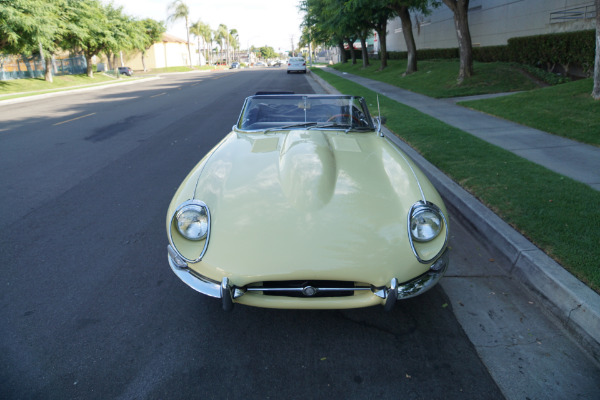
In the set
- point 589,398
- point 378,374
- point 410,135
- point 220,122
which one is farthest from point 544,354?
point 220,122

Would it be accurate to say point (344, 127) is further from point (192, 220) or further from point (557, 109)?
point (557, 109)

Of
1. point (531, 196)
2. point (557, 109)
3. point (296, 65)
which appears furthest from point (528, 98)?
point (296, 65)

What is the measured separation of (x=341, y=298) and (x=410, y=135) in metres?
6.09

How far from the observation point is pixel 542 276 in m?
3.05

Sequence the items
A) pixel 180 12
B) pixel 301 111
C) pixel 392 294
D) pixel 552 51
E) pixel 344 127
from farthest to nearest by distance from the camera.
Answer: pixel 180 12 → pixel 552 51 → pixel 301 111 → pixel 344 127 → pixel 392 294

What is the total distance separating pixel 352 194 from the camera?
281 centimetres

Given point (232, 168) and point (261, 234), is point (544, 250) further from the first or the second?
point (232, 168)

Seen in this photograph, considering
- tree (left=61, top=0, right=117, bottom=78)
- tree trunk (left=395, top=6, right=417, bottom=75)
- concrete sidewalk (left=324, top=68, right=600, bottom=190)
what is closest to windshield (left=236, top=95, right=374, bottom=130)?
concrete sidewalk (left=324, top=68, right=600, bottom=190)

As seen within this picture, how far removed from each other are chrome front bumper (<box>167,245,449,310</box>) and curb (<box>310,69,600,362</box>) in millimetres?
898

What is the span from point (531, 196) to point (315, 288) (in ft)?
10.4

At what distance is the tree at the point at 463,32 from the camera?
1457cm

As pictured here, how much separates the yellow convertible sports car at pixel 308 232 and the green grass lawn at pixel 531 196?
4.19 feet

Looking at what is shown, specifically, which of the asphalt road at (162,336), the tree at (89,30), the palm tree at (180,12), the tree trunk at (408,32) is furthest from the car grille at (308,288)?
the palm tree at (180,12)

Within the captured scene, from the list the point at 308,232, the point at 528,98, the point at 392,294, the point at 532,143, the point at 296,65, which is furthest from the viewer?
the point at 296,65
